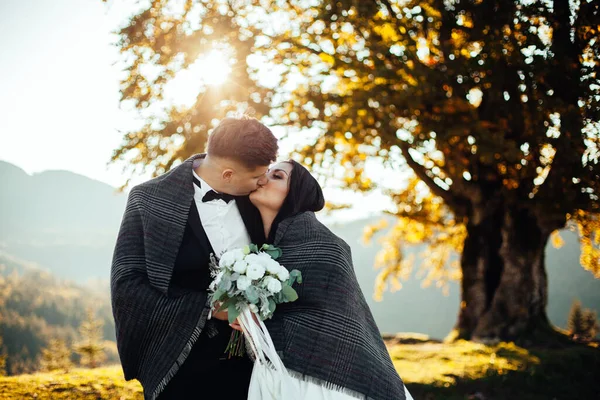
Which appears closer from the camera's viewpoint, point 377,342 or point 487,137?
point 377,342

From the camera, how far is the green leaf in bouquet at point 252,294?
7.73 feet

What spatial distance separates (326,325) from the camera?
2650mm

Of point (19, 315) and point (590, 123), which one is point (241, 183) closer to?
point (590, 123)

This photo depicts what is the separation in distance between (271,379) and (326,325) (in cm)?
42

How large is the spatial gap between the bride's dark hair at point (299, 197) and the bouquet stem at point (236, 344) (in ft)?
2.03

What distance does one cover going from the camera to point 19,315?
344 feet

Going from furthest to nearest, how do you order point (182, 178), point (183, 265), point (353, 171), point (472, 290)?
point (353, 171)
point (472, 290)
point (182, 178)
point (183, 265)

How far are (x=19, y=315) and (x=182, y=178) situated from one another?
402 feet

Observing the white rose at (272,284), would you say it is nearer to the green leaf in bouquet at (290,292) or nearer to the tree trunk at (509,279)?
the green leaf in bouquet at (290,292)

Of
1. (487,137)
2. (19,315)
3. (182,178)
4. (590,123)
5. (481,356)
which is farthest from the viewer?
(19,315)

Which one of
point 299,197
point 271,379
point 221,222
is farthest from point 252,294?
point 299,197

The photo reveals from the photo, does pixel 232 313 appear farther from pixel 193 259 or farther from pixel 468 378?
pixel 468 378

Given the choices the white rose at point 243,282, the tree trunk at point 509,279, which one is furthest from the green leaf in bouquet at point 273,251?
the tree trunk at point 509,279

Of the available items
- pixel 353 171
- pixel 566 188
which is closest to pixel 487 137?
pixel 566 188
